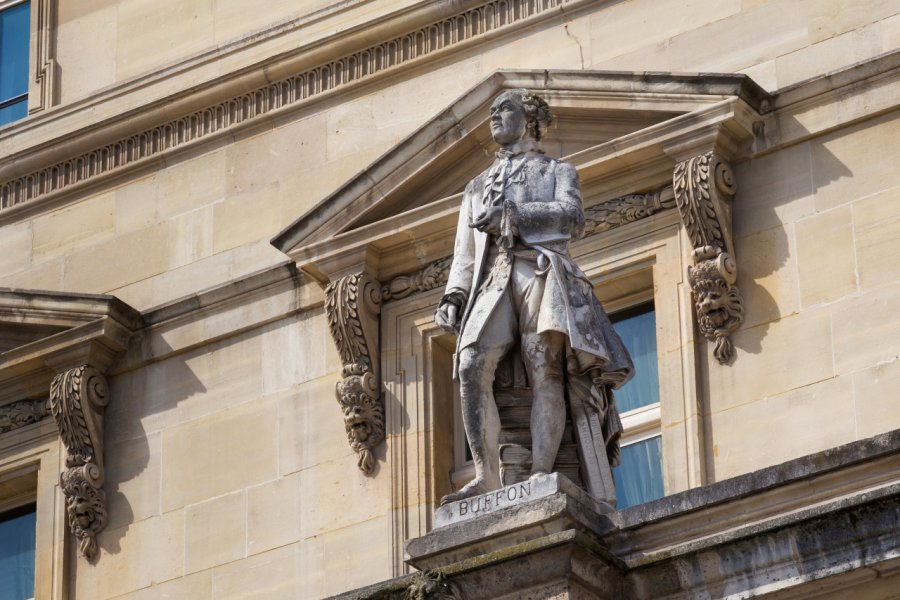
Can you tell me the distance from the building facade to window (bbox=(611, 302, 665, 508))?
20 millimetres

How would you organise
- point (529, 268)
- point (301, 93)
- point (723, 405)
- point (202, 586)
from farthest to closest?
1. point (301, 93)
2. point (202, 586)
3. point (723, 405)
4. point (529, 268)

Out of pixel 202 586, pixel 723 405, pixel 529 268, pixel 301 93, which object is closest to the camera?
pixel 529 268

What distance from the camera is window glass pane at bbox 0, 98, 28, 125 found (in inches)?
969

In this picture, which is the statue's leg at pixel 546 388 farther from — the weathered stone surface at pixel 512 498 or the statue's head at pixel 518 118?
the statue's head at pixel 518 118

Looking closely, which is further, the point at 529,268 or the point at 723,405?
the point at 723,405

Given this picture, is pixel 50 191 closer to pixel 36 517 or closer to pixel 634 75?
pixel 36 517

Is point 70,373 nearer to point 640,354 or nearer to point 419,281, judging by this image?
point 419,281

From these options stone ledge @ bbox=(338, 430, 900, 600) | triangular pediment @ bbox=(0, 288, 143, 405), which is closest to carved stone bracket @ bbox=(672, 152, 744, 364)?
stone ledge @ bbox=(338, 430, 900, 600)

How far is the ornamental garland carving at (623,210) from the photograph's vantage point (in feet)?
67.8

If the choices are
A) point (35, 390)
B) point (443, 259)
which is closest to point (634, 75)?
point (443, 259)

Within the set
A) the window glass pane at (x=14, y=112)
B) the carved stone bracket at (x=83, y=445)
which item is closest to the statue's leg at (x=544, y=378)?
the carved stone bracket at (x=83, y=445)

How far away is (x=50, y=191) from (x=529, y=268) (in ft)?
23.0

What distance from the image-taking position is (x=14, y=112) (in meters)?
24.7

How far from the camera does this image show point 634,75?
2072cm
